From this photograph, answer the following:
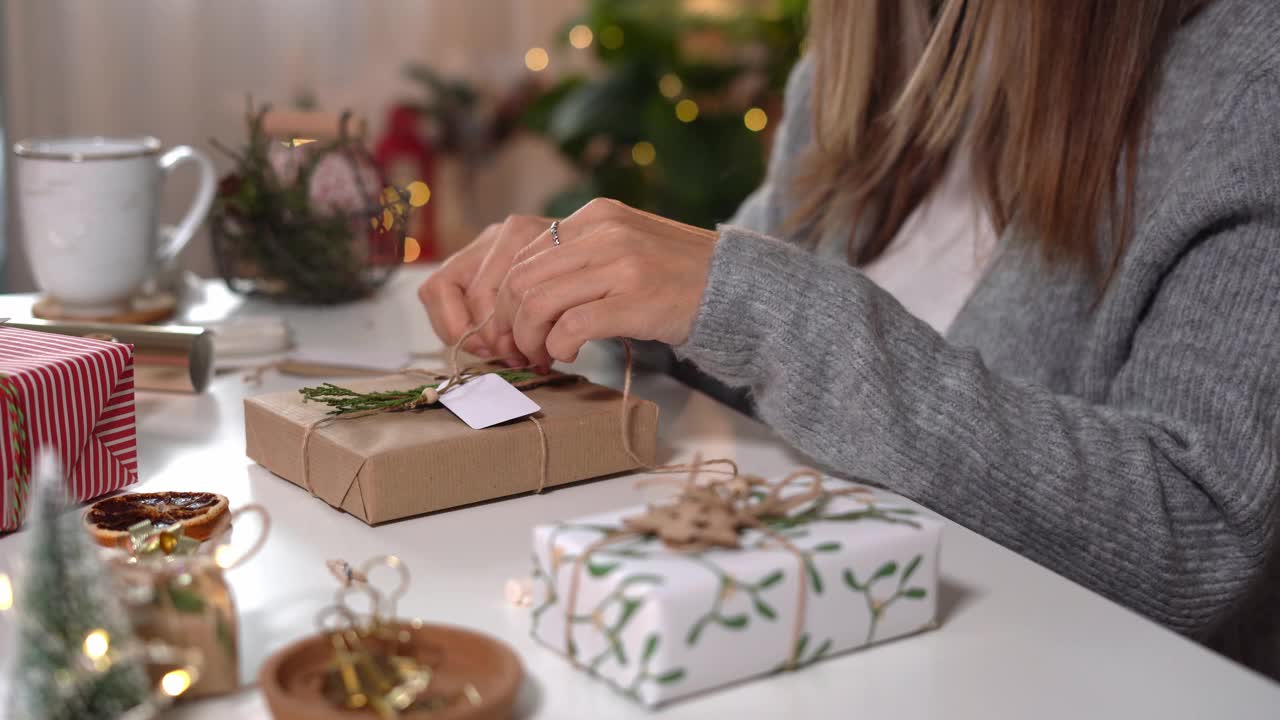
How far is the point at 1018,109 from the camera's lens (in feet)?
2.90

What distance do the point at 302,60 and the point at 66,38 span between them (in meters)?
0.49

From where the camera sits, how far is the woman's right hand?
0.79 meters

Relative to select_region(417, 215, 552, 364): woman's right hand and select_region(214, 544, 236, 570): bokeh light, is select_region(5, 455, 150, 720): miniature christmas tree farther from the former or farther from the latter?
select_region(417, 215, 552, 364): woman's right hand

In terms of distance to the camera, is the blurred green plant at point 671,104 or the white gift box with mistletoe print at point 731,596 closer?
the white gift box with mistletoe print at point 731,596

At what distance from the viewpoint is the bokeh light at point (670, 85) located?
2.76 m

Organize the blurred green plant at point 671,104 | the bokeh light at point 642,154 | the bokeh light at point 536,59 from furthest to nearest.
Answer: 1. the bokeh light at point 536,59
2. the bokeh light at point 642,154
3. the blurred green plant at point 671,104

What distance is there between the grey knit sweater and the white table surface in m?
0.07

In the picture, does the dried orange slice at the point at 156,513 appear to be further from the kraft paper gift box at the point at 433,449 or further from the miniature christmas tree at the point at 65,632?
the miniature christmas tree at the point at 65,632

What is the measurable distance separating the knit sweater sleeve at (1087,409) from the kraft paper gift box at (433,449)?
0.23 feet

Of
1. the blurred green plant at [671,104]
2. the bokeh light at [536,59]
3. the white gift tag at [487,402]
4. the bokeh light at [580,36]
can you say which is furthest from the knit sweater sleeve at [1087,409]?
the bokeh light at [536,59]

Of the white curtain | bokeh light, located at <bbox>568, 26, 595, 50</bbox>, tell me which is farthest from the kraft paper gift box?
bokeh light, located at <bbox>568, 26, 595, 50</bbox>

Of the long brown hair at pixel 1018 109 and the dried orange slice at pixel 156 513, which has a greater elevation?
the long brown hair at pixel 1018 109

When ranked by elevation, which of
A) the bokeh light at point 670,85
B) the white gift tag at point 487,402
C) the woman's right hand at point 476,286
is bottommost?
the white gift tag at point 487,402

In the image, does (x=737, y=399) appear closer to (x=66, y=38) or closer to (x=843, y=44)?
(x=843, y=44)
